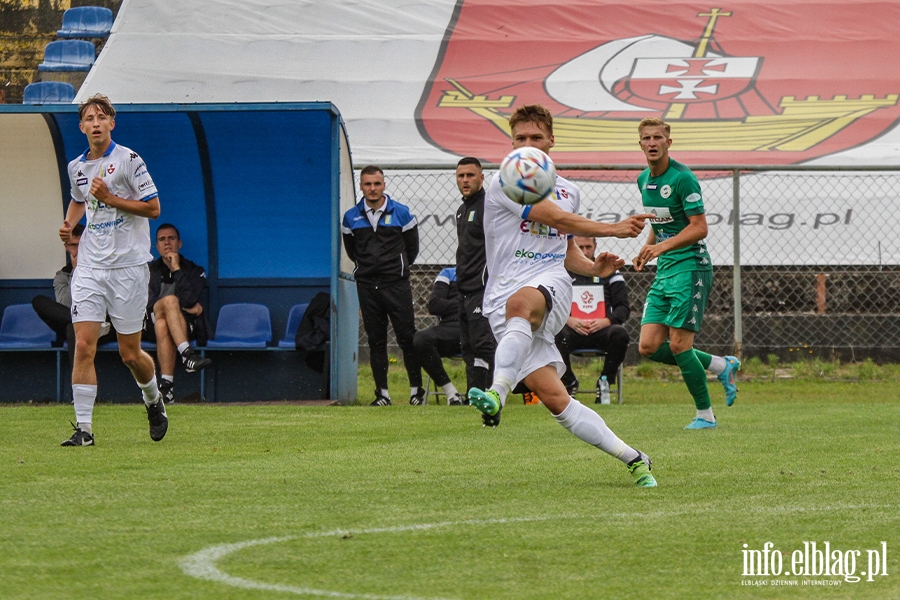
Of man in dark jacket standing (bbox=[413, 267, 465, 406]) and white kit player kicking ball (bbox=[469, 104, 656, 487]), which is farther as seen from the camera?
man in dark jacket standing (bbox=[413, 267, 465, 406])

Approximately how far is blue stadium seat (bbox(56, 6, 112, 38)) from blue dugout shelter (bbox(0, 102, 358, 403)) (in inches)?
336

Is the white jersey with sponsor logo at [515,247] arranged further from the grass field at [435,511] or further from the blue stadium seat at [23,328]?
the blue stadium seat at [23,328]

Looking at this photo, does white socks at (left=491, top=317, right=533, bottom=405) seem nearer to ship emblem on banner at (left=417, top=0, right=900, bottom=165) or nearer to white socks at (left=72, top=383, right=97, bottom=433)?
white socks at (left=72, top=383, right=97, bottom=433)

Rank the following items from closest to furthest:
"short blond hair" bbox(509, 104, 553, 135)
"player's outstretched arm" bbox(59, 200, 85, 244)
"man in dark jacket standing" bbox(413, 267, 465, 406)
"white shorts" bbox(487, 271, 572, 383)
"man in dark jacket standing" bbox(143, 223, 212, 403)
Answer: "white shorts" bbox(487, 271, 572, 383) → "short blond hair" bbox(509, 104, 553, 135) → "player's outstretched arm" bbox(59, 200, 85, 244) → "man in dark jacket standing" bbox(413, 267, 465, 406) → "man in dark jacket standing" bbox(143, 223, 212, 403)

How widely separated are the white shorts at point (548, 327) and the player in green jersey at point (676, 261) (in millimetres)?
2733

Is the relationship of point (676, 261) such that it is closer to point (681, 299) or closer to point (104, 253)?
point (681, 299)

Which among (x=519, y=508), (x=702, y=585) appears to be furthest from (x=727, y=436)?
(x=702, y=585)

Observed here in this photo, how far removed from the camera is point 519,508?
5195mm

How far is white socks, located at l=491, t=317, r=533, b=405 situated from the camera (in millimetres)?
5801

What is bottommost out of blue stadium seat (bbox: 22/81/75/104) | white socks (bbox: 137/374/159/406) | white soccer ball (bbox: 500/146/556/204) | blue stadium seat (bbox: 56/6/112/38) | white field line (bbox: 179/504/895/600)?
white socks (bbox: 137/374/159/406)

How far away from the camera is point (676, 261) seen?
9234mm

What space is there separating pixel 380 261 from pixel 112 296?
4.58 meters

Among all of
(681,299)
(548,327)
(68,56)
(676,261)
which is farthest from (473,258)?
(68,56)

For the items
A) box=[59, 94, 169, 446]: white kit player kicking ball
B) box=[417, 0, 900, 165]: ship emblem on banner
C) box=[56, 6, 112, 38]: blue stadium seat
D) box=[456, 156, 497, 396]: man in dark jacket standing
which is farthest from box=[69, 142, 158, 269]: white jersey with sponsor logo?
box=[56, 6, 112, 38]: blue stadium seat
